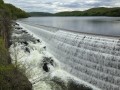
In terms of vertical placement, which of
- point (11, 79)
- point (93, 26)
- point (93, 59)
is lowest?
point (93, 26)

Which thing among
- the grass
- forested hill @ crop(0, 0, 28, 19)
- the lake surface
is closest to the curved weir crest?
the grass

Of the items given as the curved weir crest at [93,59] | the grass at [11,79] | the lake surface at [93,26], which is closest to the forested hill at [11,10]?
the lake surface at [93,26]

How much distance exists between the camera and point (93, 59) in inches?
661

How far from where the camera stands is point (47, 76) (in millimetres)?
17688

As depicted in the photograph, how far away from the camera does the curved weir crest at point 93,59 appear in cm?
1485

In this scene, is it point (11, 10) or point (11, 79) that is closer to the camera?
point (11, 79)

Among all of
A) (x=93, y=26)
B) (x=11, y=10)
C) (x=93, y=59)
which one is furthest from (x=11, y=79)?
(x=11, y=10)

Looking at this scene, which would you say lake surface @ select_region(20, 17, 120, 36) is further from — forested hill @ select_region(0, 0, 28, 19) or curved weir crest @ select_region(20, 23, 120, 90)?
curved weir crest @ select_region(20, 23, 120, 90)

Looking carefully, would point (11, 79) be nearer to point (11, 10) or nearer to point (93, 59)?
point (93, 59)

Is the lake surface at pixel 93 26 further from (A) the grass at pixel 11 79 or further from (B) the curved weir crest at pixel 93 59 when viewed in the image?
(A) the grass at pixel 11 79

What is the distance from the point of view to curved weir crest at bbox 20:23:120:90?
48.7 feet

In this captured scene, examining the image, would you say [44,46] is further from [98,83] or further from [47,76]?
[98,83]

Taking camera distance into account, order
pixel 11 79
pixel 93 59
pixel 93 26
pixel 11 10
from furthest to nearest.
→ pixel 11 10, pixel 93 26, pixel 93 59, pixel 11 79

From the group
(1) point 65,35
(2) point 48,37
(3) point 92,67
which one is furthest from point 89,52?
(2) point 48,37
